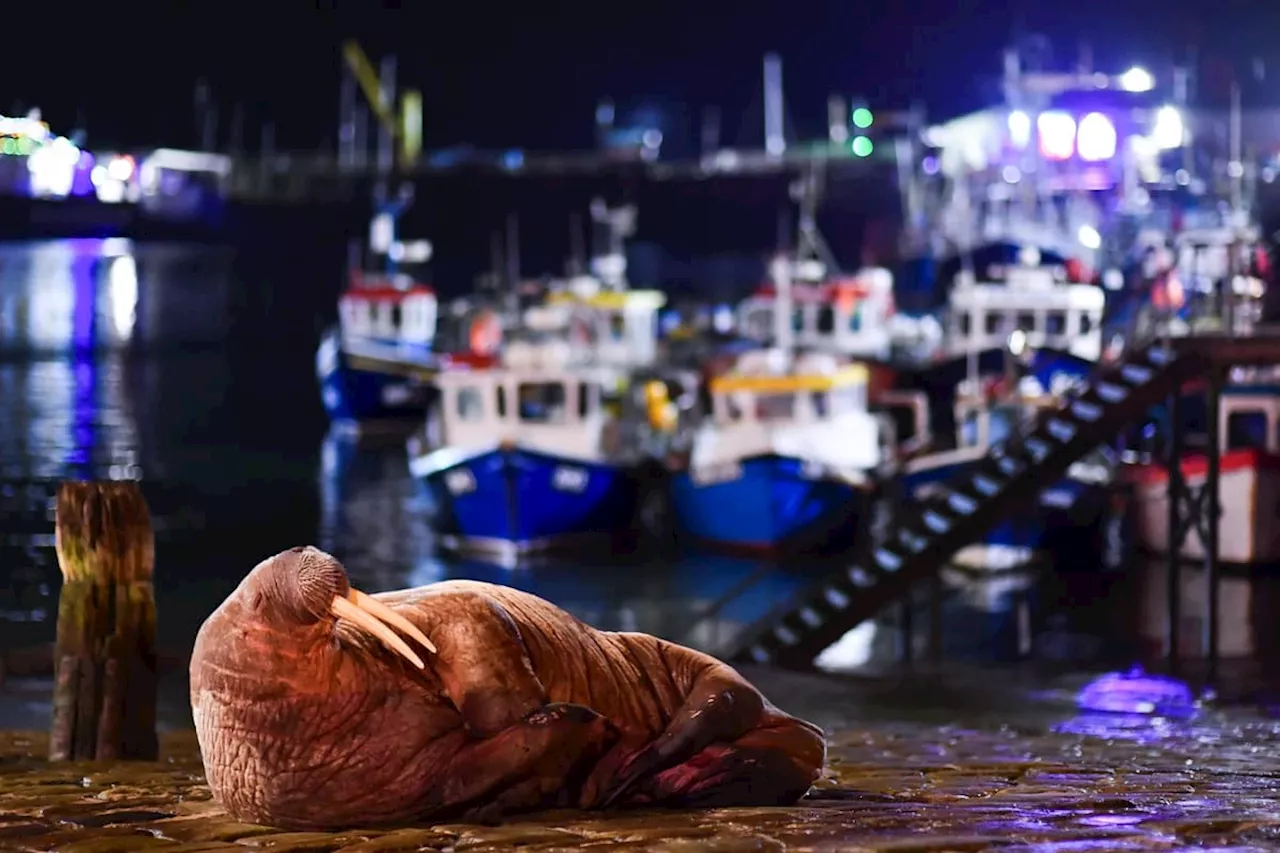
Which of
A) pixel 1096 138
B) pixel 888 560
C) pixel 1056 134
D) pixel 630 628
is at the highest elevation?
pixel 1056 134

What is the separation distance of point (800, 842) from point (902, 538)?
1291 cm

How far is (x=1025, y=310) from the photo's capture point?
4478 centimetres

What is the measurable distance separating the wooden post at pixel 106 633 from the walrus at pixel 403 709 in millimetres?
3773

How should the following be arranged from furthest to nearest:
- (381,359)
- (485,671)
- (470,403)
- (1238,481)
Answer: (381,359), (470,403), (1238,481), (485,671)

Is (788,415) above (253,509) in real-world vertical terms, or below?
above

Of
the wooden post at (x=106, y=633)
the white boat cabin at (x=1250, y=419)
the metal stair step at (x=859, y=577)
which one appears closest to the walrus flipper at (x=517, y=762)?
the wooden post at (x=106, y=633)

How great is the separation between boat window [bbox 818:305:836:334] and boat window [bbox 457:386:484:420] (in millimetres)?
17432

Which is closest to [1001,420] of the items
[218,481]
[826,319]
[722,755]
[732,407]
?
[732,407]

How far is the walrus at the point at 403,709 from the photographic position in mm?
6570

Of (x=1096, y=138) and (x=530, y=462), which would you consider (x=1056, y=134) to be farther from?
(x=530, y=462)

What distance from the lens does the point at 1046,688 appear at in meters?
18.8

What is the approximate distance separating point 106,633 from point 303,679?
444 centimetres

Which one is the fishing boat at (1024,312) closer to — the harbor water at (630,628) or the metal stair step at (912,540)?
the harbor water at (630,628)

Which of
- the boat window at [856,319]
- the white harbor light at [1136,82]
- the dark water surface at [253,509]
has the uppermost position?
the white harbor light at [1136,82]
